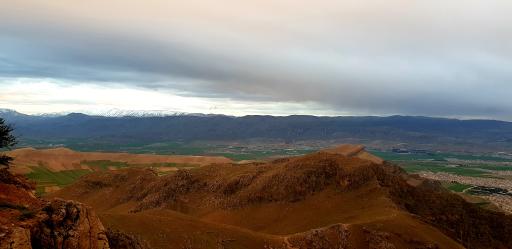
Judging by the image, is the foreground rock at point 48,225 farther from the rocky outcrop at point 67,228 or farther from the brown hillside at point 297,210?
the brown hillside at point 297,210

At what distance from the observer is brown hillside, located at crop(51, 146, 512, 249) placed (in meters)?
68.1

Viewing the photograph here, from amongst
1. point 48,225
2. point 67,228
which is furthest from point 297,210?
point 48,225

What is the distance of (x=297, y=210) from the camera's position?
94.2 m

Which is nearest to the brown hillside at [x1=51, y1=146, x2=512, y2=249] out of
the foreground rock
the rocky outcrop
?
A: the foreground rock

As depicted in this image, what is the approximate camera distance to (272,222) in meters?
92.8

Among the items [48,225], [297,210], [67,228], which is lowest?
[297,210]

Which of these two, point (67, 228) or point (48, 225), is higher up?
point (48, 225)

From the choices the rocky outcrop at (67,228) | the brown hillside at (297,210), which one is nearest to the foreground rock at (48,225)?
the rocky outcrop at (67,228)

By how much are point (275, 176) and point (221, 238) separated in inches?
1583

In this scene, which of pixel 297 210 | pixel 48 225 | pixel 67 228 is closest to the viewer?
pixel 48 225

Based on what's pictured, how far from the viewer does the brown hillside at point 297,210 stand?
68062 mm

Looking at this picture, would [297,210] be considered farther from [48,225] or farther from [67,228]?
[48,225]

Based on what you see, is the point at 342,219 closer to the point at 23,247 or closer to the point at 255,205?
the point at 255,205

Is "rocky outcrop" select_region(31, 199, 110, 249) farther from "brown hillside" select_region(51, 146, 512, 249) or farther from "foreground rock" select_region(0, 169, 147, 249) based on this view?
"brown hillside" select_region(51, 146, 512, 249)
